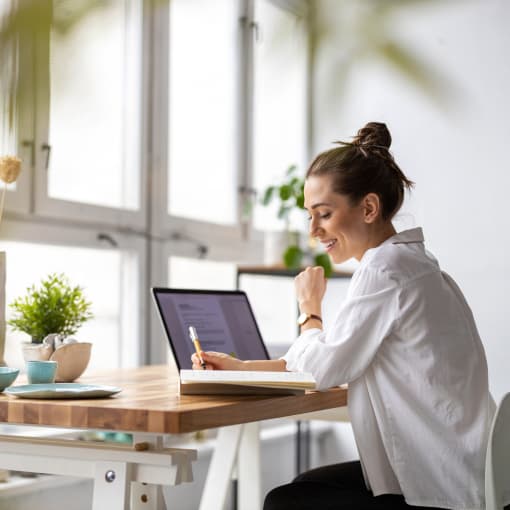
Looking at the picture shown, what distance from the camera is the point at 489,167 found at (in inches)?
135

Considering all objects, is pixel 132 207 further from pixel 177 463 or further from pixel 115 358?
pixel 177 463

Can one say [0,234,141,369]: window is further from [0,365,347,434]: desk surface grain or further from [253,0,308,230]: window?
[0,365,347,434]: desk surface grain

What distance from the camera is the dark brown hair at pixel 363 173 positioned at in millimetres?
1572

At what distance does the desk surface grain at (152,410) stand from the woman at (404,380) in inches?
4.0

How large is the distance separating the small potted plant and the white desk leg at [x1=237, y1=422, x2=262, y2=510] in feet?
3.15

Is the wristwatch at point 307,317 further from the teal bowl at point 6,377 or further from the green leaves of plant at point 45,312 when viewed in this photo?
the teal bowl at point 6,377

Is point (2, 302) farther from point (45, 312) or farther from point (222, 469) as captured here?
point (222, 469)

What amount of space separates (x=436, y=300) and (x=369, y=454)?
0.29 metres

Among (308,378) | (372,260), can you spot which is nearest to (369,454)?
(308,378)

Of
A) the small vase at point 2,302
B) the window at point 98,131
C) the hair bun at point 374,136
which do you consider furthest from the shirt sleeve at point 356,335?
the window at point 98,131

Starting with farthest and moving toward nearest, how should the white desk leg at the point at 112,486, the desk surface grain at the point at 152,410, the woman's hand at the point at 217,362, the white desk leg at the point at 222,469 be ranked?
the white desk leg at the point at 222,469 < the woman's hand at the point at 217,362 < the white desk leg at the point at 112,486 < the desk surface grain at the point at 152,410

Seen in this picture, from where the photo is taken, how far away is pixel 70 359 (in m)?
1.63

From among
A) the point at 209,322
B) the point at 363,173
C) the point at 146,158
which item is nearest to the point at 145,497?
the point at 209,322

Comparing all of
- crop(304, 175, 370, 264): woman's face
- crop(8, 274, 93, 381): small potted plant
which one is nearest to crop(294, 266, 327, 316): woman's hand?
crop(304, 175, 370, 264): woman's face
